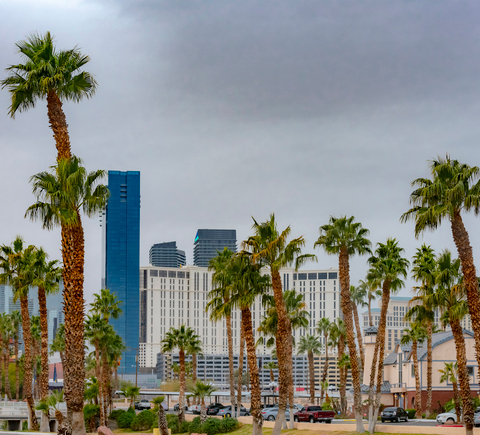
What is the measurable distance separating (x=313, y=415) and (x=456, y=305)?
33.2 metres

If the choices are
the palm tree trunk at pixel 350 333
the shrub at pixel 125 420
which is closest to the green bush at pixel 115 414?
the shrub at pixel 125 420

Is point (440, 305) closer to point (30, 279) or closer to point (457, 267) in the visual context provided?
point (457, 267)

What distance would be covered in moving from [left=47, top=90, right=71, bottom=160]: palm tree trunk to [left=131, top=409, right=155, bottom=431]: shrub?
4454 centimetres

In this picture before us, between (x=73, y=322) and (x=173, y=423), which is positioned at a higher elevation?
(x=73, y=322)

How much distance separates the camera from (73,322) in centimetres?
2909

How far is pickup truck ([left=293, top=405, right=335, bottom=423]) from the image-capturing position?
67.9 metres

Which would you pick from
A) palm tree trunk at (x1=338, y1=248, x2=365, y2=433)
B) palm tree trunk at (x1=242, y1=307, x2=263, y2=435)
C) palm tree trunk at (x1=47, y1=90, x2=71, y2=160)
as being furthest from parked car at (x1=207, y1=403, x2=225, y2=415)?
palm tree trunk at (x1=47, y1=90, x2=71, y2=160)

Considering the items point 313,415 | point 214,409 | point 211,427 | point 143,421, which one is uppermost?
point 211,427

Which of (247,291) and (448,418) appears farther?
(448,418)

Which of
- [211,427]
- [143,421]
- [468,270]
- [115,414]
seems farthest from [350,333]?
[115,414]

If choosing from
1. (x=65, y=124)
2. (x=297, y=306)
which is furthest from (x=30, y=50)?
(x=297, y=306)

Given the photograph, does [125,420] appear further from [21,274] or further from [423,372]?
[423,372]

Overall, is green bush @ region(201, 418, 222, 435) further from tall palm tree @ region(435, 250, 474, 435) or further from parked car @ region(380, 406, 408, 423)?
tall palm tree @ region(435, 250, 474, 435)

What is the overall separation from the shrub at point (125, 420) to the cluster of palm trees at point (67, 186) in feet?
141
